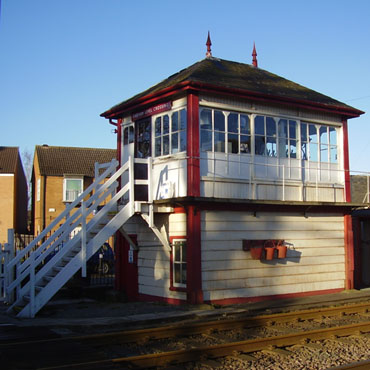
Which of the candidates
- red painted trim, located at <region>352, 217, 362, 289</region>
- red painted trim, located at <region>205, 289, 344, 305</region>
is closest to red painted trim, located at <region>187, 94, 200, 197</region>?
red painted trim, located at <region>205, 289, 344, 305</region>

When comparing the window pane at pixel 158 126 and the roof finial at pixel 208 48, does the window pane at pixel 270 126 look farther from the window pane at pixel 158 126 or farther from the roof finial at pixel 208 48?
the roof finial at pixel 208 48

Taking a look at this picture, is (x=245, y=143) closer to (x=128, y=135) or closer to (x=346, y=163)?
(x=128, y=135)

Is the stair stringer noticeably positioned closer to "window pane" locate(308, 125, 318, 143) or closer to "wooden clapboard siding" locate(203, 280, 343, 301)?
"wooden clapboard siding" locate(203, 280, 343, 301)

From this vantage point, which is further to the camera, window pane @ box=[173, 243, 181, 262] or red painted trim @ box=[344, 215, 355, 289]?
red painted trim @ box=[344, 215, 355, 289]

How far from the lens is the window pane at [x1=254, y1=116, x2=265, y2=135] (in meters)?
15.6

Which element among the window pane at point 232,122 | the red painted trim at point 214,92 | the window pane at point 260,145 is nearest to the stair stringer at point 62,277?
the red painted trim at point 214,92

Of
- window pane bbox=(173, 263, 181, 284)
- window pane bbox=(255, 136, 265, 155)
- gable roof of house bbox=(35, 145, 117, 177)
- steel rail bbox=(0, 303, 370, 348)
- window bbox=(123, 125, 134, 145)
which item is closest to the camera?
steel rail bbox=(0, 303, 370, 348)

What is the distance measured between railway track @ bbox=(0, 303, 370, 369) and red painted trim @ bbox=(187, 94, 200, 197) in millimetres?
4223

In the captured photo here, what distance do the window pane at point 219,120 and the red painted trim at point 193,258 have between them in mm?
2573

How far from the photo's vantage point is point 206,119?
1464cm

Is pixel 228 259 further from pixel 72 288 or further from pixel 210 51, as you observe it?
pixel 210 51

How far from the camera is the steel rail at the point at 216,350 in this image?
7.67 m

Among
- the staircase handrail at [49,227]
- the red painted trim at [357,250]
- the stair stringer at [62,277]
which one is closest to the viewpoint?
the stair stringer at [62,277]

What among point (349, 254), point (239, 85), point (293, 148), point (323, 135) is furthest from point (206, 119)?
point (349, 254)
